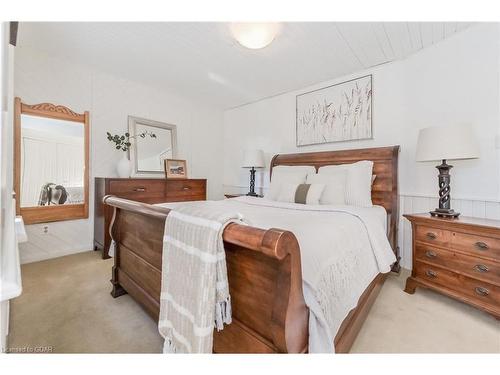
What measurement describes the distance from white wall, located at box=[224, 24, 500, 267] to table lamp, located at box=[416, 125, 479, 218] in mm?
298

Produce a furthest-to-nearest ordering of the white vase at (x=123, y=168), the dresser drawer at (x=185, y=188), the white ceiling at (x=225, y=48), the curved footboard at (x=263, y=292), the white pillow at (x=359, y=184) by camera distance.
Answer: the dresser drawer at (x=185, y=188) → the white vase at (x=123, y=168) → the white pillow at (x=359, y=184) → the white ceiling at (x=225, y=48) → the curved footboard at (x=263, y=292)

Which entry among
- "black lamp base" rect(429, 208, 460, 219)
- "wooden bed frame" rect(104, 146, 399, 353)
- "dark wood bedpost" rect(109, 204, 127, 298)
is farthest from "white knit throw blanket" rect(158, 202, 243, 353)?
"black lamp base" rect(429, 208, 460, 219)

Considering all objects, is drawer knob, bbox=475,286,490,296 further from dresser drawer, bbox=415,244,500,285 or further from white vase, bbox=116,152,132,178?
white vase, bbox=116,152,132,178

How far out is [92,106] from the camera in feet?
10.2

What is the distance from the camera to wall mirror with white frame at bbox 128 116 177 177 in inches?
137

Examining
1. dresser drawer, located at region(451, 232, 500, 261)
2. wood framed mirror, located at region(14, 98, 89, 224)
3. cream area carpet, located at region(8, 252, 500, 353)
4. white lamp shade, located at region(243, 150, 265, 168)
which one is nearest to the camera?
cream area carpet, located at region(8, 252, 500, 353)

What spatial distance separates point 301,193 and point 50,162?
2928 millimetres

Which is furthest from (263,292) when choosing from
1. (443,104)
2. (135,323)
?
(443,104)

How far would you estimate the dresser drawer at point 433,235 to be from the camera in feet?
6.15

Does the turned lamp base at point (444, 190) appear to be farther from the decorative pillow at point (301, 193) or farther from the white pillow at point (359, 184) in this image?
the decorative pillow at point (301, 193)

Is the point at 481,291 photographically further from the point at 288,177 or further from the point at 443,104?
the point at 288,177

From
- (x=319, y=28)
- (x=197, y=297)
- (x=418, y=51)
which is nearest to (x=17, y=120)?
(x=197, y=297)

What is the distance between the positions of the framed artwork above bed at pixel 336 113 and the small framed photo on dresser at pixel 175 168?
1.89 m

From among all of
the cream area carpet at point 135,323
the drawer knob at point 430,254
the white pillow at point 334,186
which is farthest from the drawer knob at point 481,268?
the white pillow at point 334,186
